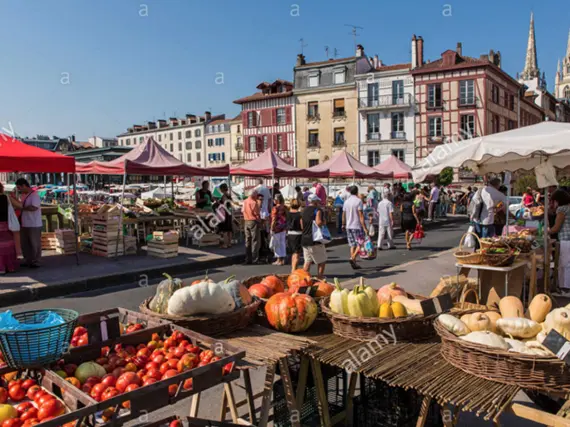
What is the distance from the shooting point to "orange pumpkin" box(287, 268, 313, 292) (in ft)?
13.9

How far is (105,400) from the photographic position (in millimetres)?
2227

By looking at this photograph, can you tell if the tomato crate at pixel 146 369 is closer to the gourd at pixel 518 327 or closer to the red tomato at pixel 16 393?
the red tomato at pixel 16 393

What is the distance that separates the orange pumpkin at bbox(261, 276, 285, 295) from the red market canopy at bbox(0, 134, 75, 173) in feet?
22.6

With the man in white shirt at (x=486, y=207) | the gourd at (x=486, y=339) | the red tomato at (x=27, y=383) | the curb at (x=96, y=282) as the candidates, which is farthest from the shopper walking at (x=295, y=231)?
the red tomato at (x=27, y=383)

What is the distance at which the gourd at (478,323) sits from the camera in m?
3.21

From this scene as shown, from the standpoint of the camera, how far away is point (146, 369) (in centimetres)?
281

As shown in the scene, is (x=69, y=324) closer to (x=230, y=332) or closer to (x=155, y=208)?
(x=230, y=332)

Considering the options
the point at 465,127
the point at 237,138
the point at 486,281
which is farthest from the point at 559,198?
the point at 237,138

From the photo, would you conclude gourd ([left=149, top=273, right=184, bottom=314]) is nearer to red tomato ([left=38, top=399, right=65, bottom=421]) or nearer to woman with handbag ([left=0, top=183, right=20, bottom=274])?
red tomato ([left=38, top=399, right=65, bottom=421])

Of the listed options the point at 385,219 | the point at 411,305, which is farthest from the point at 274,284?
the point at 385,219

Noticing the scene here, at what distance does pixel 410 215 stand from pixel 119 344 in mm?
11812

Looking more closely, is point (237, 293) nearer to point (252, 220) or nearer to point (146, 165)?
point (252, 220)

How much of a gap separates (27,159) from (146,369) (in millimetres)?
7942

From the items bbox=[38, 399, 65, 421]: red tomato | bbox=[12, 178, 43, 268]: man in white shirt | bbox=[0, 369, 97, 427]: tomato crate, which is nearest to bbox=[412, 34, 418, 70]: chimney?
bbox=[12, 178, 43, 268]: man in white shirt
